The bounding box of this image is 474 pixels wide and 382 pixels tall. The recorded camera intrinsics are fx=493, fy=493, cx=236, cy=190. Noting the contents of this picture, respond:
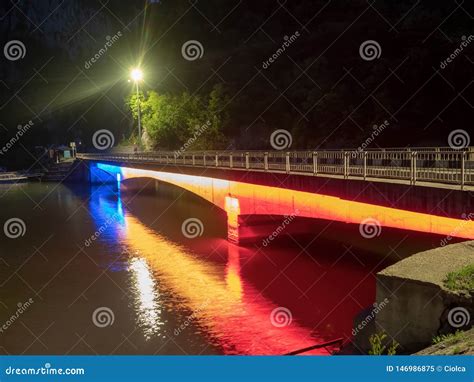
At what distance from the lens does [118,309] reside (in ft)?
57.9

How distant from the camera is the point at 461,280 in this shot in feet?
28.5

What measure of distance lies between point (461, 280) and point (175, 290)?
13.1 meters

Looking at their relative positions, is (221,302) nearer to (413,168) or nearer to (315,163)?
(315,163)

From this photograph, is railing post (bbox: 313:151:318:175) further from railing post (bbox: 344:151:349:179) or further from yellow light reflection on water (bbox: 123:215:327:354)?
yellow light reflection on water (bbox: 123:215:327:354)

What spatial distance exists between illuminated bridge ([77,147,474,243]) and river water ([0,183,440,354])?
301cm

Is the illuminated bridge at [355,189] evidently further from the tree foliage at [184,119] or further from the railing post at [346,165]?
the tree foliage at [184,119]

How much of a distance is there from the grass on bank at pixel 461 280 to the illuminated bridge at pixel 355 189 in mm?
2817

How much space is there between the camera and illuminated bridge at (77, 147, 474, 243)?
1230cm

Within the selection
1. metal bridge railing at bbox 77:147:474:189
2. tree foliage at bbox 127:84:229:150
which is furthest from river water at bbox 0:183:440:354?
tree foliage at bbox 127:84:229:150

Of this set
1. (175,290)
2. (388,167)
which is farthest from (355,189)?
(175,290)

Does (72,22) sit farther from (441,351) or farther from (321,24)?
(441,351)

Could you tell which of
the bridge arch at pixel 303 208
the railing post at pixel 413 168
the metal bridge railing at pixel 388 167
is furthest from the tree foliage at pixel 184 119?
the railing post at pixel 413 168

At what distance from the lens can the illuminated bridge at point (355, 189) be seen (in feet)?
40.4

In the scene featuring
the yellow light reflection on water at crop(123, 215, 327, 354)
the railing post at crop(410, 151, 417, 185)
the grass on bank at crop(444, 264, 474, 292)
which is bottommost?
the yellow light reflection on water at crop(123, 215, 327, 354)
